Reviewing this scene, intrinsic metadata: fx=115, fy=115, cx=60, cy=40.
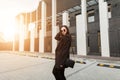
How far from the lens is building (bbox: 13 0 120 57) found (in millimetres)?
10703

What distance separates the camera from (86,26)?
12227 mm

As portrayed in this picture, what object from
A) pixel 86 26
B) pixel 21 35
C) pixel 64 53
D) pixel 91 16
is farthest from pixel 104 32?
pixel 21 35

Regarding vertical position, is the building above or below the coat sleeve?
above

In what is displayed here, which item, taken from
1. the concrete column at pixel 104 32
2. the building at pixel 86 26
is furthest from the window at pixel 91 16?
the concrete column at pixel 104 32

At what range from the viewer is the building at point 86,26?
10.7 meters

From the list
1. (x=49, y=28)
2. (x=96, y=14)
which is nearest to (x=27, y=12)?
(x=49, y=28)

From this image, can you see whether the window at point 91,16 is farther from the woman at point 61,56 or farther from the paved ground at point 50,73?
the woman at point 61,56

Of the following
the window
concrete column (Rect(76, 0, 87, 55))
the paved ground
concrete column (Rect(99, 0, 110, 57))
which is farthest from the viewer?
the window

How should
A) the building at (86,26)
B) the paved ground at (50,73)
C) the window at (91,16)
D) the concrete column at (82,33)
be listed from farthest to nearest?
the window at (91,16), the concrete column at (82,33), the building at (86,26), the paved ground at (50,73)

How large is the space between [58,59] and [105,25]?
9.29m

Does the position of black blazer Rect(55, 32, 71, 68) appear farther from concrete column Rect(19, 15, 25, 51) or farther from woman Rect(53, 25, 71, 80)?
concrete column Rect(19, 15, 25, 51)

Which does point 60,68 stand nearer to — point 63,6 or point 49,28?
point 63,6

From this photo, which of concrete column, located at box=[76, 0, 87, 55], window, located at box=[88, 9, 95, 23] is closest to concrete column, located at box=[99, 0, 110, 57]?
concrete column, located at box=[76, 0, 87, 55]

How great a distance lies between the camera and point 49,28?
68.2ft
